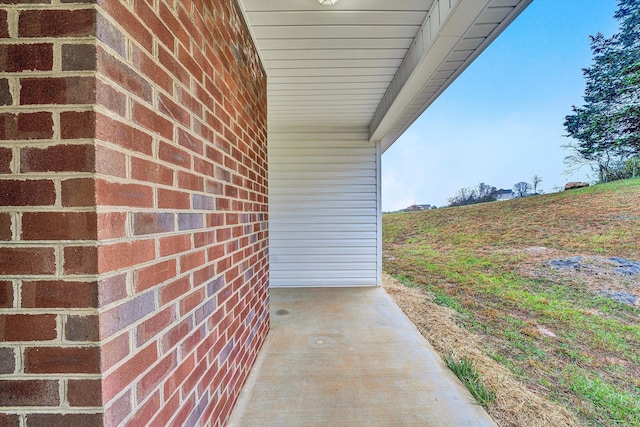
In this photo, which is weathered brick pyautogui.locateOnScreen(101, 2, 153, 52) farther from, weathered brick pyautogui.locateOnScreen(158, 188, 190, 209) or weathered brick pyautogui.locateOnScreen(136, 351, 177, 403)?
weathered brick pyautogui.locateOnScreen(136, 351, 177, 403)

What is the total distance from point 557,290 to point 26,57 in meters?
5.73

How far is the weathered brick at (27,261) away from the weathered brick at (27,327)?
107mm

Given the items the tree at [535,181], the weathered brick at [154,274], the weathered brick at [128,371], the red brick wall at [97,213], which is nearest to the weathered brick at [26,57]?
the red brick wall at [97,213]

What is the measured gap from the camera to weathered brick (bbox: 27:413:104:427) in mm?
612

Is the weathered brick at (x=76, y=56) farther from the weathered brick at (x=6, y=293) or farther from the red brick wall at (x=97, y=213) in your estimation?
the weathered brick at (x=6, y=293)

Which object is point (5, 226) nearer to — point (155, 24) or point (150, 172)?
point (150, 172)

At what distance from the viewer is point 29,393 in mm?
613

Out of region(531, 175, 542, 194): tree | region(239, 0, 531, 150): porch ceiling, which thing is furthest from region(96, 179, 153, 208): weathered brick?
region(531, 175, 542, 194): tree

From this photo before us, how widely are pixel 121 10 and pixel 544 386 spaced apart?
3353mm

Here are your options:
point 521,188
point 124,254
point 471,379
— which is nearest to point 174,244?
point 124,254

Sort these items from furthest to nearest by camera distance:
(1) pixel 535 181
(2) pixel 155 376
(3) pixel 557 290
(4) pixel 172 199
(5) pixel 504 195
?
1. (5) pixel 504 195
2. (1) pixel 535 181
3. (3) pixel 557 290
4. (4) pixel 172 199
5. (2) pixel 155 376

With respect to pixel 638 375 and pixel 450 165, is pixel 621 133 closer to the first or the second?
pixel 638 375

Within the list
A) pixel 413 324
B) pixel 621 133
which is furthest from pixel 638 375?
pixel 621 133

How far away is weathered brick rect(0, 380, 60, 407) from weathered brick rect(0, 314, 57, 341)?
0.11m
